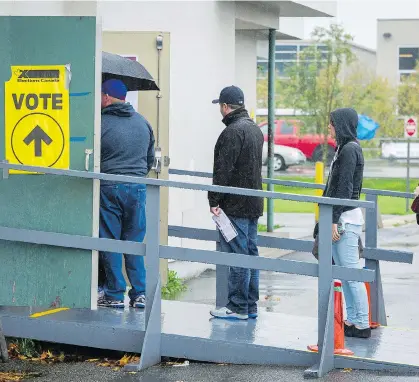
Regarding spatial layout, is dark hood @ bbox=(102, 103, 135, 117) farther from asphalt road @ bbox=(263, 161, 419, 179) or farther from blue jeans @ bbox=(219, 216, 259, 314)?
asphalt road @ bbox=(263, 161, 419, 179)

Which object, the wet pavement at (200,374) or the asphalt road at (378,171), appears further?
the asphalt road at (378,171)

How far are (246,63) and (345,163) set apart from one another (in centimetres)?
1065

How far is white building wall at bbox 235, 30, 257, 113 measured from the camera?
18263 mm

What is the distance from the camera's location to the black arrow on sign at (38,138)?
814 cm

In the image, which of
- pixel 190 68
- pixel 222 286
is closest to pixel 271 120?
pixel 190 68

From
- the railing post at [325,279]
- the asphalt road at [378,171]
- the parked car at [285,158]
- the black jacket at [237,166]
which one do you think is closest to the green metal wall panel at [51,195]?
the black jacket at [237,166]

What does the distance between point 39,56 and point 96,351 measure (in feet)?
7.18

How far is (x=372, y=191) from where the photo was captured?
9.30m

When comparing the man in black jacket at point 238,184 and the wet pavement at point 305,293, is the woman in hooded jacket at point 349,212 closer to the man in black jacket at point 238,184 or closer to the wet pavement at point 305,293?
the man in black jacket at point 238,184

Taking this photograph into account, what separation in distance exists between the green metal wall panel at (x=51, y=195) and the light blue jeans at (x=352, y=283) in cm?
182

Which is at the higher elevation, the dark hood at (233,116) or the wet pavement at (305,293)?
the dark hood at (233,116)

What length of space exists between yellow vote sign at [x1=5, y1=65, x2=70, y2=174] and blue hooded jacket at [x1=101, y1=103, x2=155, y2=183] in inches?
28.6

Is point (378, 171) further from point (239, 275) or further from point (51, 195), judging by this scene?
point (51, 195)

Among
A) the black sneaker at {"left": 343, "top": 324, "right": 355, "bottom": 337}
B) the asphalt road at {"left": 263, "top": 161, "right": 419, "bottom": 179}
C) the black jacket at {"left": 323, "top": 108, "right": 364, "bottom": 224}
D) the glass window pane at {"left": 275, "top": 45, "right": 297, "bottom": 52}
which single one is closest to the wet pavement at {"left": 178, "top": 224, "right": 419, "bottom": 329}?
the black sneaker at {"left": 343, "top": 324, "right": 355, "bottom": 337}
